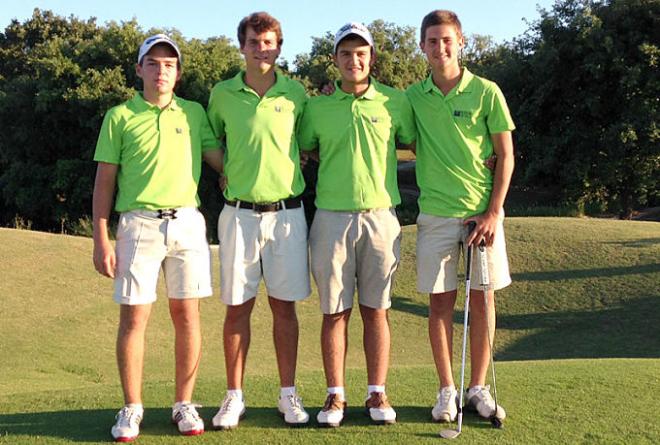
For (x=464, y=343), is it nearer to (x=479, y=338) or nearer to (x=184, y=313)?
(x=479, y=338)

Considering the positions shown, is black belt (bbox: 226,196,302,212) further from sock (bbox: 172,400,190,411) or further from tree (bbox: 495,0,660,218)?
tree (bbox: 495,0,660,218)

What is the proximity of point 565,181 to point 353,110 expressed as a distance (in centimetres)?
2320

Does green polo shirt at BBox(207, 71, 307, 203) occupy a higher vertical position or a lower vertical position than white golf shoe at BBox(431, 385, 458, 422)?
higher

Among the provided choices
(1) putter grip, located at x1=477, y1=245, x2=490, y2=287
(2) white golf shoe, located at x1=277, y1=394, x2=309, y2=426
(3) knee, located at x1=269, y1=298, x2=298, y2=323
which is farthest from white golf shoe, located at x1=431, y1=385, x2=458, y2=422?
(3) knee, located at x1=269, y1=298, x2=298, y2=323

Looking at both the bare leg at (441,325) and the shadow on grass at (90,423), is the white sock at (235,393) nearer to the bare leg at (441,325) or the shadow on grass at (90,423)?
the shadow on grass at (90,423)

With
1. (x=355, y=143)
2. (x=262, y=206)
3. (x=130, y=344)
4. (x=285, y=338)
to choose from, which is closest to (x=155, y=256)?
(x=130, y=344)

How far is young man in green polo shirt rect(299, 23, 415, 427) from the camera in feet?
15.3

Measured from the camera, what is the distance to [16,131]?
30.5 m

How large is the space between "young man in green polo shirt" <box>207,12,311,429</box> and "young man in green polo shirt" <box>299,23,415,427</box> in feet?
0.51

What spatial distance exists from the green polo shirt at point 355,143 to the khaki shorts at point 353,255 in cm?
9

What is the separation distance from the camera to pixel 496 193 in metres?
4.80

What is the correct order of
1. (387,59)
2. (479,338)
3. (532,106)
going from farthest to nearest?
(387,59) → (532,106) → (479,338)

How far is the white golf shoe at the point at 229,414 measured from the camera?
15.1 ft

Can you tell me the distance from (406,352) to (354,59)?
7.80 m
